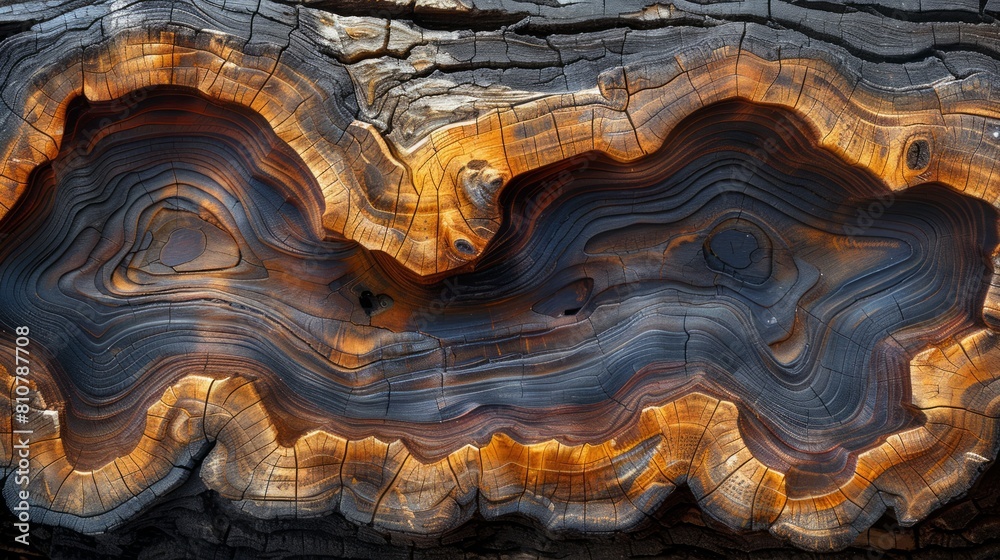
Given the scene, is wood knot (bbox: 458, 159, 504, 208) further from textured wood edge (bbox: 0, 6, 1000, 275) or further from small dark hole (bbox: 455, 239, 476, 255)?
small dark hole (bbox: 455, 239, 476, 255)

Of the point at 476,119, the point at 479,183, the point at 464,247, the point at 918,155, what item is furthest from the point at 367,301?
the point at 918,155

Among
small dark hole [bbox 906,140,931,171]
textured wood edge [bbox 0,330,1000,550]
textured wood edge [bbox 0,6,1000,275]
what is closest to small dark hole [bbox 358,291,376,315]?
textured wood edge [bbox 0,6,1000,275]

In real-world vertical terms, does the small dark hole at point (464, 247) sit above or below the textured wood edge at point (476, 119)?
below

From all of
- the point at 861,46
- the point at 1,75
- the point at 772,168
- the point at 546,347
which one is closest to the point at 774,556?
the point at 546,347

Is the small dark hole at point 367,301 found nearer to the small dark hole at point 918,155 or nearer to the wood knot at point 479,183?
the wood knot at point 479,183

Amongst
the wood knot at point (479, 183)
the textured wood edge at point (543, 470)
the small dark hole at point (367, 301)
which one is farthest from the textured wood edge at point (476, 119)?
the textured wood edge at point (543, 470)

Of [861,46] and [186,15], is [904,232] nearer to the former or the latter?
[861,46]
